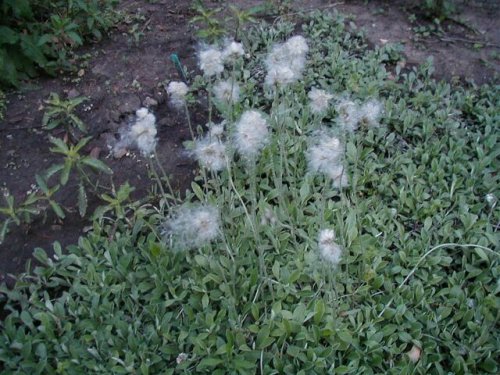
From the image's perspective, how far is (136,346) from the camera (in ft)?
8.59

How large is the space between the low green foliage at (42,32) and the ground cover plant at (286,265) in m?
1.15

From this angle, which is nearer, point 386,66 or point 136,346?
point 136,346

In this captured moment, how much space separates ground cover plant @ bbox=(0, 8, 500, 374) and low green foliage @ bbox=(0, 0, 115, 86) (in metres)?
1.15

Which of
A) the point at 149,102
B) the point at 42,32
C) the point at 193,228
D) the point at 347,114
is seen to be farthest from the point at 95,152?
the point at 347,114

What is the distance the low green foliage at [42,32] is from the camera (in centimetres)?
394

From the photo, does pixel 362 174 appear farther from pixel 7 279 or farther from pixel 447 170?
pixel 7 279

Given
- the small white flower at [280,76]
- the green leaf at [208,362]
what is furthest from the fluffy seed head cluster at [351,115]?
the green leaf at [208,362]

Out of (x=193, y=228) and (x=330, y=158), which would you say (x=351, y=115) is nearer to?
(x=330, y=158)

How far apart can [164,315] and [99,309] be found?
1.18ft

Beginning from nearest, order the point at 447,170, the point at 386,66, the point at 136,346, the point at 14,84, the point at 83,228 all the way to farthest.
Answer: the point at 136,346
the point at 83,228
the point at 447,170
the point at 14,84
the point at 386,66

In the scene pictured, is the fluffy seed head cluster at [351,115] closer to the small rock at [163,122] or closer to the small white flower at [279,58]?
the small white flower at [279,58]

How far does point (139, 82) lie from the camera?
4.30 meters

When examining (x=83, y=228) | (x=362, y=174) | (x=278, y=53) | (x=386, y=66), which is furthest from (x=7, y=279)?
(x=386, y=66)

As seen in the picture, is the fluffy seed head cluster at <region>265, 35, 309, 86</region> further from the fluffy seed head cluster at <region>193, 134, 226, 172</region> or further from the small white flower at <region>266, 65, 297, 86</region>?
the fluffy seed head cluster at <region>193, 134, 226, 172</region>
